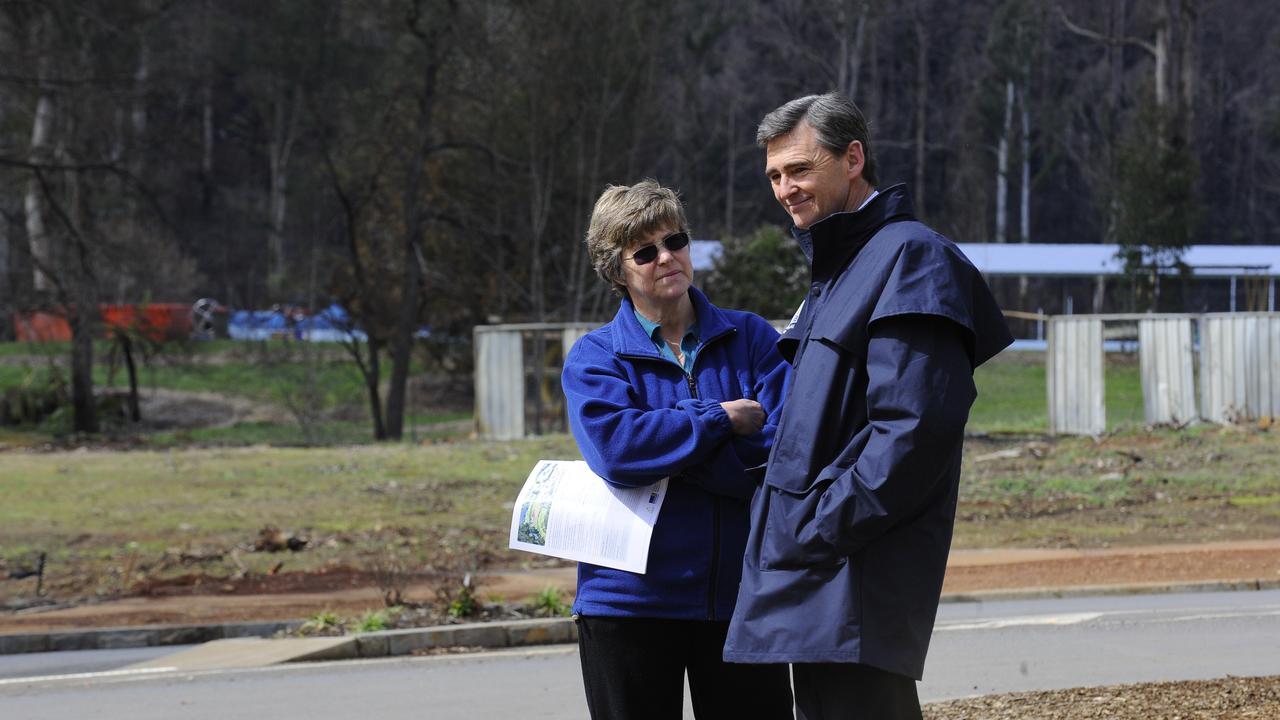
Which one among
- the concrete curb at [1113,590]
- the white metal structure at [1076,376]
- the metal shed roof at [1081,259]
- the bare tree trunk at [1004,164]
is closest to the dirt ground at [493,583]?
the concrete curb at [1113,590]

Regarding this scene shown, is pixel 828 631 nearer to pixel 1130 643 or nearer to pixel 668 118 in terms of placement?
pixel 1130 643

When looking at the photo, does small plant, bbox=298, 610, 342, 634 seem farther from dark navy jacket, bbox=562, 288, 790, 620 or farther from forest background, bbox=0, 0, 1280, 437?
forest background, bbox=0, 0, 1280, 437

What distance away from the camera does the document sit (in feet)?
13.2

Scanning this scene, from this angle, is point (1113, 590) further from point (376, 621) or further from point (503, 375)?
point (503, 375)

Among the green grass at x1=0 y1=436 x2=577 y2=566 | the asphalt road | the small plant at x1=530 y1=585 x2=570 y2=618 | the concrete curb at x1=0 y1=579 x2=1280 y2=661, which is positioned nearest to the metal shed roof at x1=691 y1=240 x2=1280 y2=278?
the green grass at x1=0 y1=436 x2=577 y2=566

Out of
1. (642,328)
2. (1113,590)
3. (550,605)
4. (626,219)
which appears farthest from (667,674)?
(1113,590)

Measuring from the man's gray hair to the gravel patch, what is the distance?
300 cm

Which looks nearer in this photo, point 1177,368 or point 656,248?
point 656,248

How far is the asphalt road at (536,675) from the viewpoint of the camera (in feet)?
25.1

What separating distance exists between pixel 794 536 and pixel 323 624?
725 cm

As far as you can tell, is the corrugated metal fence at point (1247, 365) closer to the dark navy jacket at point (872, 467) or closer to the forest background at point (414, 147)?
the forest background at point (414, 147)

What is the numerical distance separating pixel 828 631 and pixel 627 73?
34053mm

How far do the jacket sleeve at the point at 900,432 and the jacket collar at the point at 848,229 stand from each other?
315mm

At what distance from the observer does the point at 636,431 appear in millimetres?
4023
